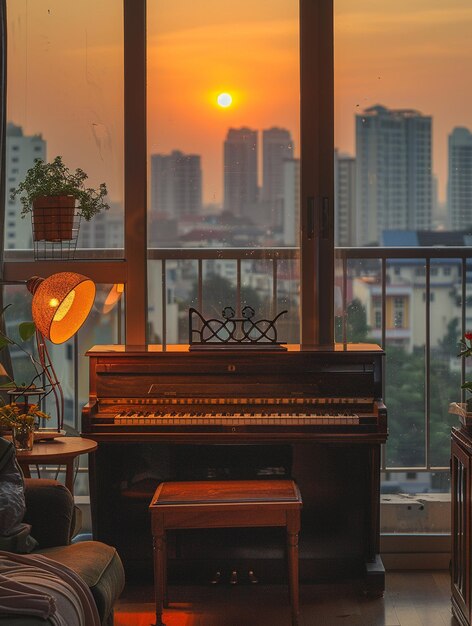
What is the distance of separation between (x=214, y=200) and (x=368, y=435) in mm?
1326

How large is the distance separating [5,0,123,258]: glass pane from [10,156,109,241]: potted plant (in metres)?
0.12

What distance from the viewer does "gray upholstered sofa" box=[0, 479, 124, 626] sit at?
3.07 metres

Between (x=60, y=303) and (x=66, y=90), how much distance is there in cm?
123

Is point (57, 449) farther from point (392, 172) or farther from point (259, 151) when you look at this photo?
point (392, 172)

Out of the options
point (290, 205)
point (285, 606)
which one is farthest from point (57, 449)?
point (290, 205)

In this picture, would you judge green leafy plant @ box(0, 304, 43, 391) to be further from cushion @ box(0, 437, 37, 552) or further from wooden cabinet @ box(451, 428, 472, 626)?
wooden cabinet @ box(451, 428, 472, 626)

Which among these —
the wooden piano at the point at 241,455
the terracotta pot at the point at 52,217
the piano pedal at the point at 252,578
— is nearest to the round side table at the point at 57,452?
the wooden piano at the point at 241,455

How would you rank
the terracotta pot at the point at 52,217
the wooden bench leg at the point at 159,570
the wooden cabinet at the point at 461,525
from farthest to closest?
the terracotta pot at the point at 52,217 → the wooden bench leg at the point at 159,570 → the wooden cabinet at the point at 461,525

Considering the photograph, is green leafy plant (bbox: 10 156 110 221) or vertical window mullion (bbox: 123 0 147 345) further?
vertical window mullion (bbox: 123 0 147 345)

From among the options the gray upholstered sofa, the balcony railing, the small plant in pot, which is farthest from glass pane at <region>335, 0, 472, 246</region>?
the gray upholstered sofa

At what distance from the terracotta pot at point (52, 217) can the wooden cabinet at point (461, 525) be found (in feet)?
5.97

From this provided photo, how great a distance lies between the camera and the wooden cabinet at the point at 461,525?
11.6ft

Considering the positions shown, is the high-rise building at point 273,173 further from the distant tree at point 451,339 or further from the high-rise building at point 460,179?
the distant tree at point 451,339

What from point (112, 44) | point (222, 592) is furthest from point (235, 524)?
point (112, 44)
